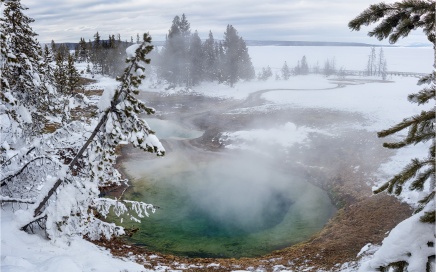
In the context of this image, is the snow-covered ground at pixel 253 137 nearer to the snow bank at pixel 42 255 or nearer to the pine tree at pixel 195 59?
the snow bank at pixel 42 255

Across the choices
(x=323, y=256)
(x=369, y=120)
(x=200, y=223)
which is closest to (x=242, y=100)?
(x=369, y=120)

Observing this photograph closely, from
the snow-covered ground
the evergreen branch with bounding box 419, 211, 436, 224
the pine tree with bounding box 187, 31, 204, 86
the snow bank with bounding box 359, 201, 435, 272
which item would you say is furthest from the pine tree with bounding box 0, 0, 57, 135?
the pine tree with bounding box 187, 31, 204, 86

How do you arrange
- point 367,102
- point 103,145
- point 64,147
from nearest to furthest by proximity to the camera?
point 103,145 → point 64,147 → point 367,102

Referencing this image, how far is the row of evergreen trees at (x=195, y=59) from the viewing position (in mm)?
79812

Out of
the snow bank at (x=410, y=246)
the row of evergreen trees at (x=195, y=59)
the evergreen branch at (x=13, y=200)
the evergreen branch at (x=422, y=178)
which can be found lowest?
the evergreen branch at (x=13, y=200)

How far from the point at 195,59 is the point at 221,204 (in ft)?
203

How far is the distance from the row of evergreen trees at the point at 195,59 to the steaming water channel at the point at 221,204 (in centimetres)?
4748

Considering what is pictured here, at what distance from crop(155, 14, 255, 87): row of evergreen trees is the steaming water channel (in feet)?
156

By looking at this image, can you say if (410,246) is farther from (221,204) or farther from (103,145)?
(221,204)

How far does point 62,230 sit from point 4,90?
15.2 feet

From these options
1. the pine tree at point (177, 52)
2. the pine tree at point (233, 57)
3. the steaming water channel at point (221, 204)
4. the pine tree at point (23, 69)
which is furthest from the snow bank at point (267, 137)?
the pine tree at point (177, 52)

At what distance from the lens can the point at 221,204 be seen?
955 inches

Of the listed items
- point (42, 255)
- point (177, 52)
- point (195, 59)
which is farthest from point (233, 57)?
point (42, 255)

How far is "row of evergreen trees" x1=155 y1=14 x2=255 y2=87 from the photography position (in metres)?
79.8
